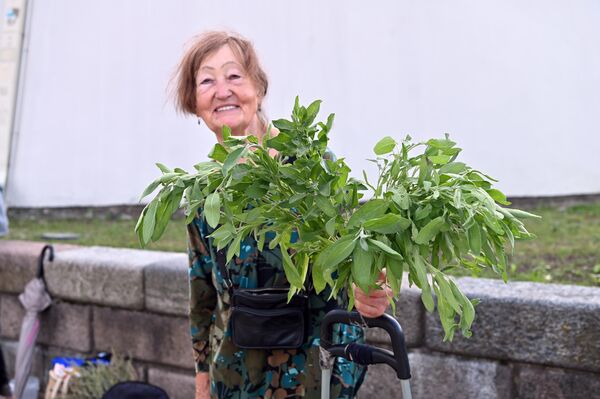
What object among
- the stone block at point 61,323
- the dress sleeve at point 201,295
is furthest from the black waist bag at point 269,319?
the stone block at point 61,323

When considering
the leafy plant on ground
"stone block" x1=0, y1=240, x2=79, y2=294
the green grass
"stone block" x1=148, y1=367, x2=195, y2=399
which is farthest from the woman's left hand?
"stone block" x1=0, y1=240, x2=79, y2=294

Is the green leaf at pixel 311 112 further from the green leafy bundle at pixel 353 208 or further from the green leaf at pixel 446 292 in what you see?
the green leaf at pixel 446 292

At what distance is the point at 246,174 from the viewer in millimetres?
1477

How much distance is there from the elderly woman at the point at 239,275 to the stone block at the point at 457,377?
1.04 meters

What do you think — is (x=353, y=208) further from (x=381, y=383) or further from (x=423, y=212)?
(x=381, y=383)

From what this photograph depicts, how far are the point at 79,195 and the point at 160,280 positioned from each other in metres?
3.76

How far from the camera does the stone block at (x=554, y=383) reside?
2977 mm

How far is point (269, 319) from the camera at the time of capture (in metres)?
2.22

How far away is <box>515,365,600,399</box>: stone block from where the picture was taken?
298 centimetres

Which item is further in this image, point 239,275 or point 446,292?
point 239,275

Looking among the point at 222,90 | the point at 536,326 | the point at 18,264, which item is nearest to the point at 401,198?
the point at 222,90

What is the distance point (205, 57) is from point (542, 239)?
334 cm

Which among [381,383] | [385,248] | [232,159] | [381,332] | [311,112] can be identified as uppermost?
[311,112]

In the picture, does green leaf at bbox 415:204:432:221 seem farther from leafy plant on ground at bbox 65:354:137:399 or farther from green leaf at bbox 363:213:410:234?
leafy plant on ground at bbox 65:354:137:399
